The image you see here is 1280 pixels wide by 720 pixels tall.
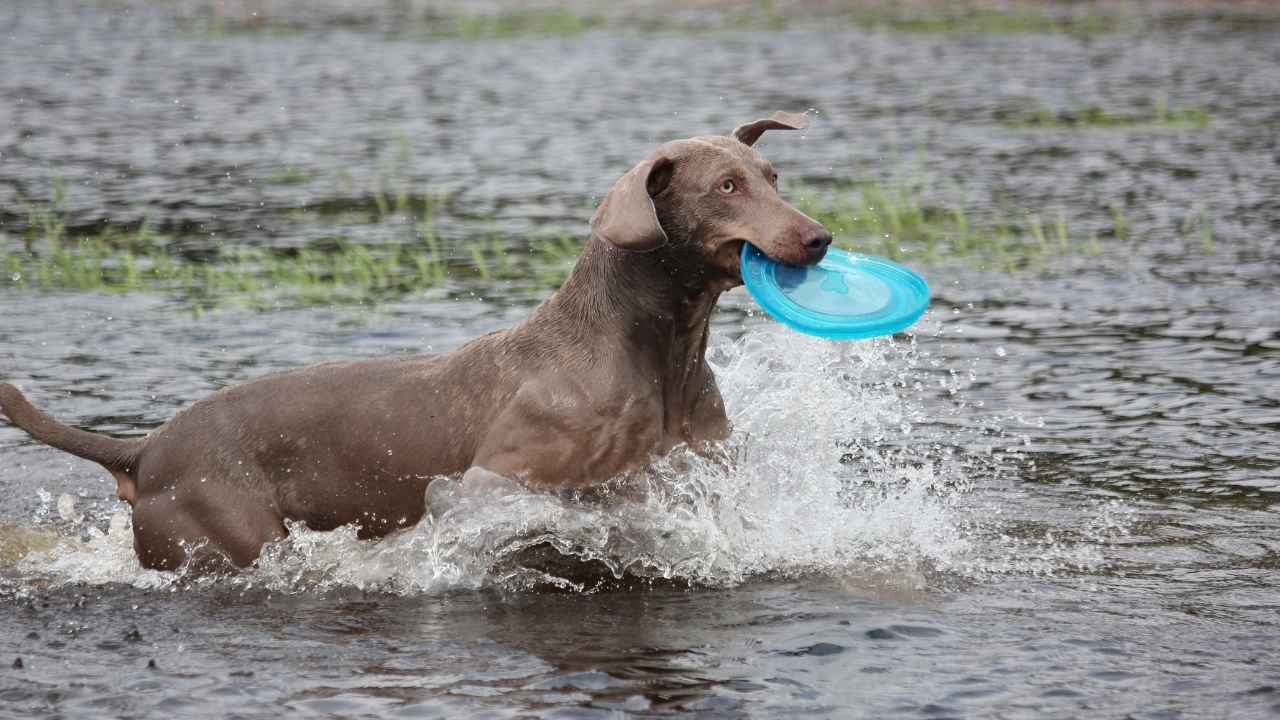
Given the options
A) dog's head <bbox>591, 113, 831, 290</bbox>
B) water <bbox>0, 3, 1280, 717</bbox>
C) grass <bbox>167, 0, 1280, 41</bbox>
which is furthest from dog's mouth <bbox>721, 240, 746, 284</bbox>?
grass <bbox>167, 0, 1280, 41</bbox>

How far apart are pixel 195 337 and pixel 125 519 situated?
442 cm

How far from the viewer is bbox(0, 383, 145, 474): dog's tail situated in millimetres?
8359

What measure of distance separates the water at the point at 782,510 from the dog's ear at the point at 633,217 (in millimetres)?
1206

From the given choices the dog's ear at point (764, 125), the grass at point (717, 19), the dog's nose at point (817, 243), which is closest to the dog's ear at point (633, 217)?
the dog's nose at point (817, 243)

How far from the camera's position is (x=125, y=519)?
9562 millimetres

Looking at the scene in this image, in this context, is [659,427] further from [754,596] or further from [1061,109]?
[1061,109]

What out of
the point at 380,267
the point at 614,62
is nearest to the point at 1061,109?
the point at 614,62

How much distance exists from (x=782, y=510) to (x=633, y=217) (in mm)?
2039

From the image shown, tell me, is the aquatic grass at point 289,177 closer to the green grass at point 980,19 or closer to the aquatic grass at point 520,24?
the aquatic grass at point 520,24

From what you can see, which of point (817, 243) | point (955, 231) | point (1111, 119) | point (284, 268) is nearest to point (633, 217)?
point (817, 243)

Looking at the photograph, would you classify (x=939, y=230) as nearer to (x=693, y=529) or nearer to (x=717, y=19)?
(x=693, y=529)

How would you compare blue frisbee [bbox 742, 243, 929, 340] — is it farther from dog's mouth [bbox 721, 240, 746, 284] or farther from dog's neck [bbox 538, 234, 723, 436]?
dog's neck [bbox 538, 234, 723, 436]

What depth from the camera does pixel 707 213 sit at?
7.83 meters

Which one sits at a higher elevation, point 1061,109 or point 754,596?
point 1061,109
